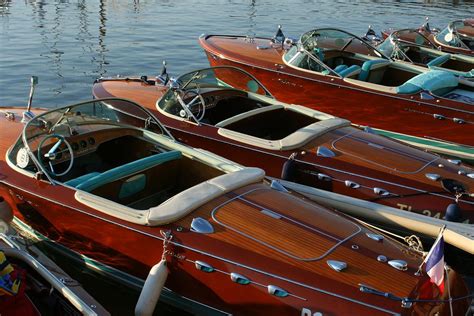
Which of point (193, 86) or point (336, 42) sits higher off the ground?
point (336, 42)

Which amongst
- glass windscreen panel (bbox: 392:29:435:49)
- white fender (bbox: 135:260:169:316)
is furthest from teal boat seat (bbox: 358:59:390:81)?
white fender (bbox: 135:260:169:316)

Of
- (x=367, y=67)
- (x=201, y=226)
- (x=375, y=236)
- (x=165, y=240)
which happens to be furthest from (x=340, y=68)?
(x=165, y=240)

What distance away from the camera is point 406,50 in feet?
39.6

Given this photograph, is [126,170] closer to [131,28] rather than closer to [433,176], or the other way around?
[433,176]

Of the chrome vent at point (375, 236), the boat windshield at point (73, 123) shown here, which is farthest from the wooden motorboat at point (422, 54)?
the chrome vent at point (375, 236)

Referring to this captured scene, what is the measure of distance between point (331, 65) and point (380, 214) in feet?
16.6

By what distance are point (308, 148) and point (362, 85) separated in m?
3.00

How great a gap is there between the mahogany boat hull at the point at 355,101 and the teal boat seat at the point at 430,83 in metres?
0.13

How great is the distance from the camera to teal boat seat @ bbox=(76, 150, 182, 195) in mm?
5477

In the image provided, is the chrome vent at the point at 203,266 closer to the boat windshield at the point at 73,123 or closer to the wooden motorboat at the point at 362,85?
the boat windshield at the point at 73,123

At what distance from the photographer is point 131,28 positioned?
765 inches

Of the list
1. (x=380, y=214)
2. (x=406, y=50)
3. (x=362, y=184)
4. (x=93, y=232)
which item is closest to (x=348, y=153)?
(x=362, y=184)

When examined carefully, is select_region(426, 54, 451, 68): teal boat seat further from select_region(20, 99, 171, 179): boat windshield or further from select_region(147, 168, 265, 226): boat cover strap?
select_region(147, 168, 265, 226): boat cover strap

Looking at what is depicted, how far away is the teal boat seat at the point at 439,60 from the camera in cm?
1097
